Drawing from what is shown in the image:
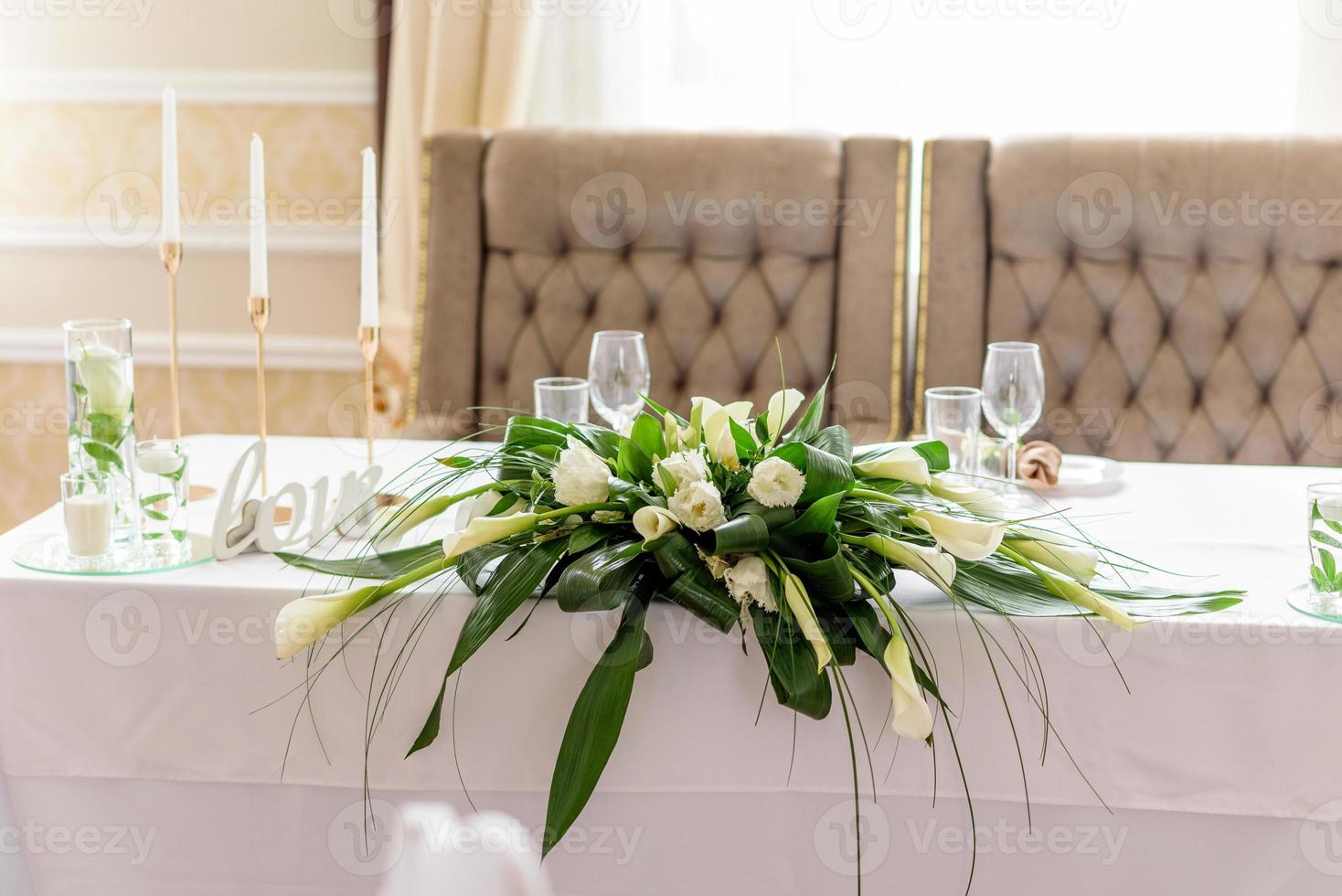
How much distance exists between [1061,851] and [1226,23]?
89.7 inches

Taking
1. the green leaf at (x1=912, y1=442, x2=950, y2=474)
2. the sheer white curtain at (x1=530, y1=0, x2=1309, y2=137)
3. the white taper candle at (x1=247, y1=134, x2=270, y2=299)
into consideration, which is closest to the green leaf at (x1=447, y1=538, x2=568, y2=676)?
the green leaf at (x1=912, y1=442, x2=950, y2=474)

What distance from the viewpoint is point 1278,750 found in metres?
0.91

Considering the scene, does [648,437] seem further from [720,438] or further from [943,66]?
[943,66]

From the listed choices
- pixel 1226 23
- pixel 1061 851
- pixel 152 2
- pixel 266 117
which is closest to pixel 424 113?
pixel 266 117

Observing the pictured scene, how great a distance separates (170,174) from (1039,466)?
3.25 feet

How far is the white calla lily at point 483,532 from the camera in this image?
2.85 feet

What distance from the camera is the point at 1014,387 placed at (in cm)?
130

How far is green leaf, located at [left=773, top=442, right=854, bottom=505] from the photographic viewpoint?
0.88 meters

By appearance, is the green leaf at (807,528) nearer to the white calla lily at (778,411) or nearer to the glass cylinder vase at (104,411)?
the white calla lily at (778,411)

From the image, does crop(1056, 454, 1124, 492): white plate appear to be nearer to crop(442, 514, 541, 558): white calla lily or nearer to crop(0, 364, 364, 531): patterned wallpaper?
crop(442, 514, 541, 558): white calla lily

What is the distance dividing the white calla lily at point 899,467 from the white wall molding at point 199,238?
2.22 m

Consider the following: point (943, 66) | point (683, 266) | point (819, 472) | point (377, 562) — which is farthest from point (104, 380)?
point (943, 66)

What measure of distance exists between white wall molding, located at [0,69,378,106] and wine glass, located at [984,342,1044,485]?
2.04 m

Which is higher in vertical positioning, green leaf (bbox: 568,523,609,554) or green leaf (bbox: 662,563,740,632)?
green leaf (bbox: 568,523,609,554)
